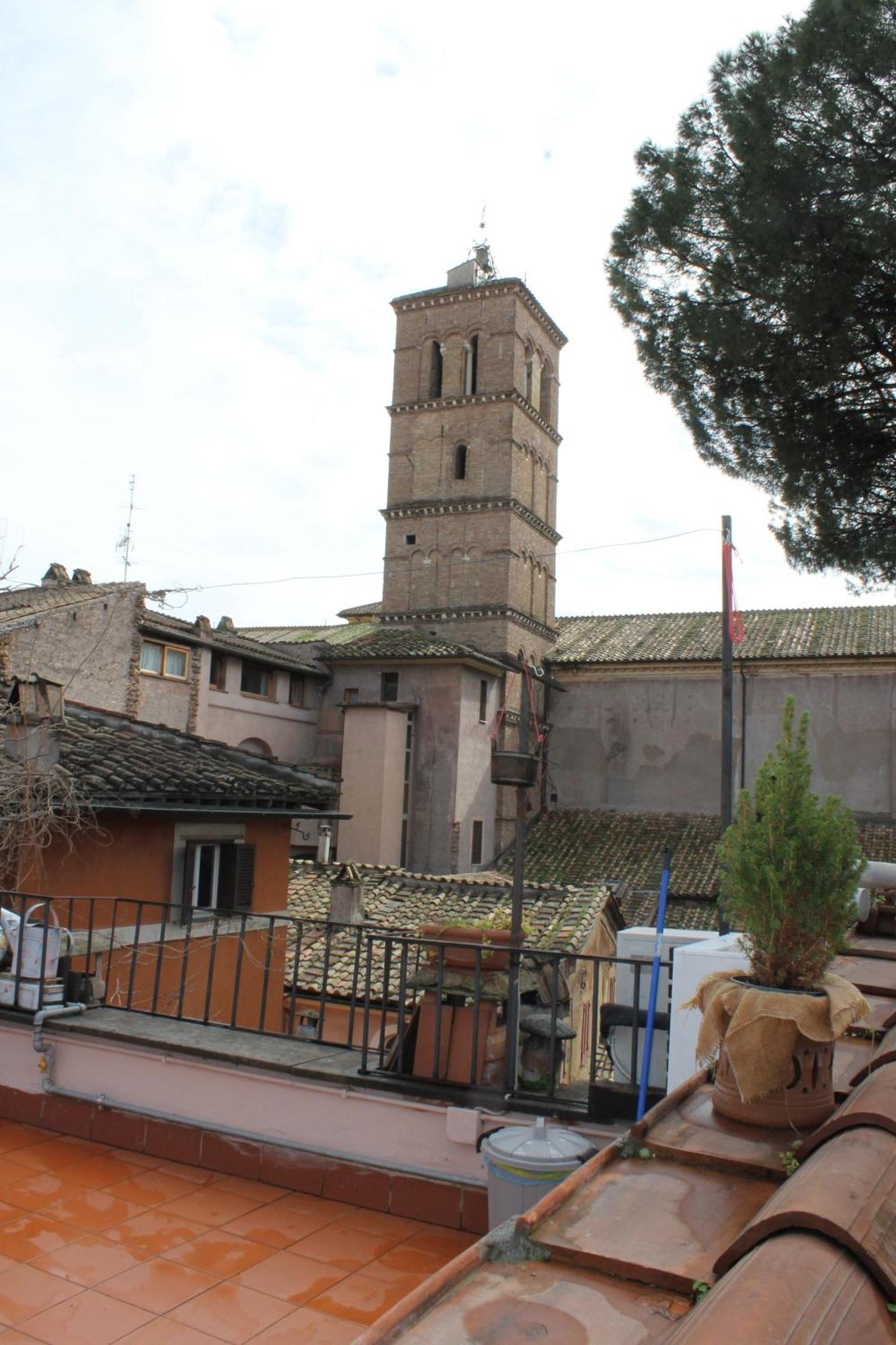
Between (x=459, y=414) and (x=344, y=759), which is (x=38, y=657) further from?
(x=459, y=414)

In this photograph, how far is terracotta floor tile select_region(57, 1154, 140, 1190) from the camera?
5.21m

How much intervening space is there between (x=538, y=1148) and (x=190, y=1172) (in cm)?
247

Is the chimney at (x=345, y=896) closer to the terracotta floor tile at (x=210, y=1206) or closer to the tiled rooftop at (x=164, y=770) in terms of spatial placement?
the tiled rooftop at (x=164, y=770)

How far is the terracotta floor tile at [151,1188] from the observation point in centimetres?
501

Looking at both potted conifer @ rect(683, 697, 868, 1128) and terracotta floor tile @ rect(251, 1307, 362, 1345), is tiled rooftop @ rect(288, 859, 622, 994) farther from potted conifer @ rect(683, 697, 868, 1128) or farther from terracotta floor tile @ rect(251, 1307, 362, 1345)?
potted conifer @ rect(683, 697, 868, 1128)

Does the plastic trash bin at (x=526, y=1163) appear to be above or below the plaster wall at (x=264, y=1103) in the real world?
above

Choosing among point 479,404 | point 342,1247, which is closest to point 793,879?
point 342,1247

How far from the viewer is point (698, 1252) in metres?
2.39

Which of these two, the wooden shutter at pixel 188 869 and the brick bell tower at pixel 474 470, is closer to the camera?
the wooden shutter at pixel 188 869

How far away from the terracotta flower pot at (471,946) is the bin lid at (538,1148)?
92cm

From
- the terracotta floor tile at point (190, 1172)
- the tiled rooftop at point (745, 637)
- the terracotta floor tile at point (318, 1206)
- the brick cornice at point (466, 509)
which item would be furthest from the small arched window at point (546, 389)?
the terracotta floor tile at point (318, 1206)

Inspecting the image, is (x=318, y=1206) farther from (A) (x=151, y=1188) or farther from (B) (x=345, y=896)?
(B) (x=345, y=896)

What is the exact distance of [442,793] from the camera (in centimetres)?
2603

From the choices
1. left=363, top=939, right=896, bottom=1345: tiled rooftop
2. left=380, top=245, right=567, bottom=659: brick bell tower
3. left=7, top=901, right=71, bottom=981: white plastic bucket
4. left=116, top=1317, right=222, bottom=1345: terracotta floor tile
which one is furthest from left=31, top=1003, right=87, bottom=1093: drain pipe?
left=380, top=245, right=567, bottom=659: brick bell tower
